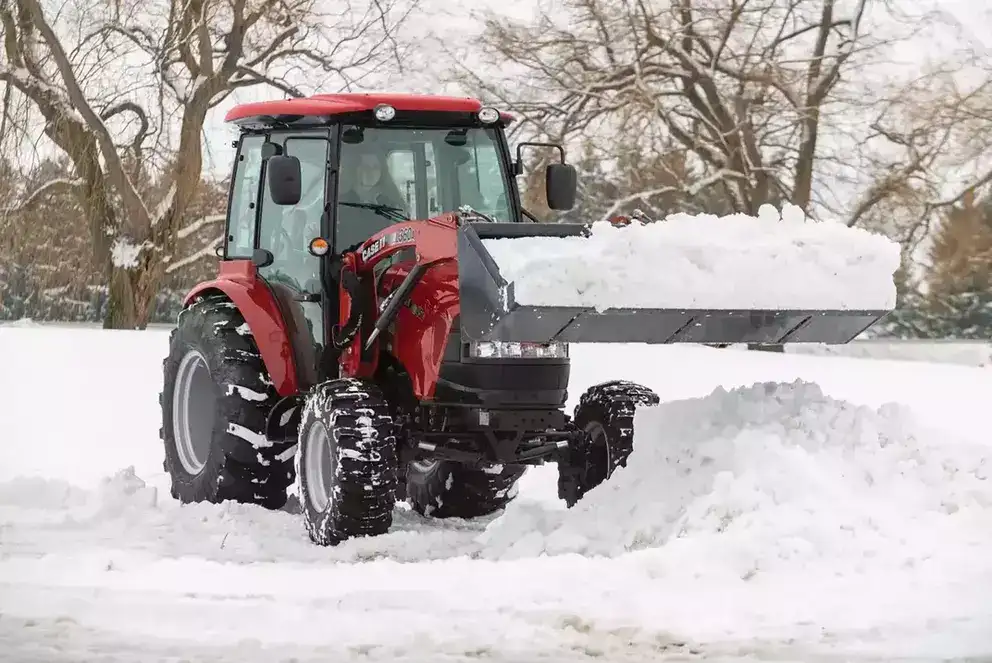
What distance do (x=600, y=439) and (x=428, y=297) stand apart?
141 cm

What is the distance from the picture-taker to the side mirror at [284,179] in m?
6.18

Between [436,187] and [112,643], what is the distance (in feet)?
11.0

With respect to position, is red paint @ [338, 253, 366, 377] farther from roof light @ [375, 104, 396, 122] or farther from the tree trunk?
the tree trunk

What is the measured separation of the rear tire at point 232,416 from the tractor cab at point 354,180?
0.27 metres

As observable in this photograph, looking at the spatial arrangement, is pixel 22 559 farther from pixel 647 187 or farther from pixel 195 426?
pixel 647 187

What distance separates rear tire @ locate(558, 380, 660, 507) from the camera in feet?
23.2

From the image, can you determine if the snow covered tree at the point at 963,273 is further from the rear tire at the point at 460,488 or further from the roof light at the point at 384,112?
the roof light at the point at 384,112

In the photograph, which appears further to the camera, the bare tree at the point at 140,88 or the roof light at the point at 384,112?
the bare tree at the point at 140,88

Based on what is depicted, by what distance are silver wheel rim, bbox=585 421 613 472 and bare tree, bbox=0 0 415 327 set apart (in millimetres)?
13026

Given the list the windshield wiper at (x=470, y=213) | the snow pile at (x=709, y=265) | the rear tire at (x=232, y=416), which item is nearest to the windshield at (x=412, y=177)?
the windshield wiper at (x=470, y=213)

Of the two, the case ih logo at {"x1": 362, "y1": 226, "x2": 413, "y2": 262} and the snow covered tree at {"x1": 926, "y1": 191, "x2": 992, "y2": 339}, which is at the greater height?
the snow covered tree at {"x1": 926, "y1": 191, "x2": 992, "y2": 339}

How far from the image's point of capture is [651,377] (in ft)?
51.8

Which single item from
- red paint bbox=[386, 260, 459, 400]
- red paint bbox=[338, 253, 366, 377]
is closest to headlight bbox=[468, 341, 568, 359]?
red paint bbox=[386, 260, 459, 400]

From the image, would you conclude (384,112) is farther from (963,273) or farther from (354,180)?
(963,273)
